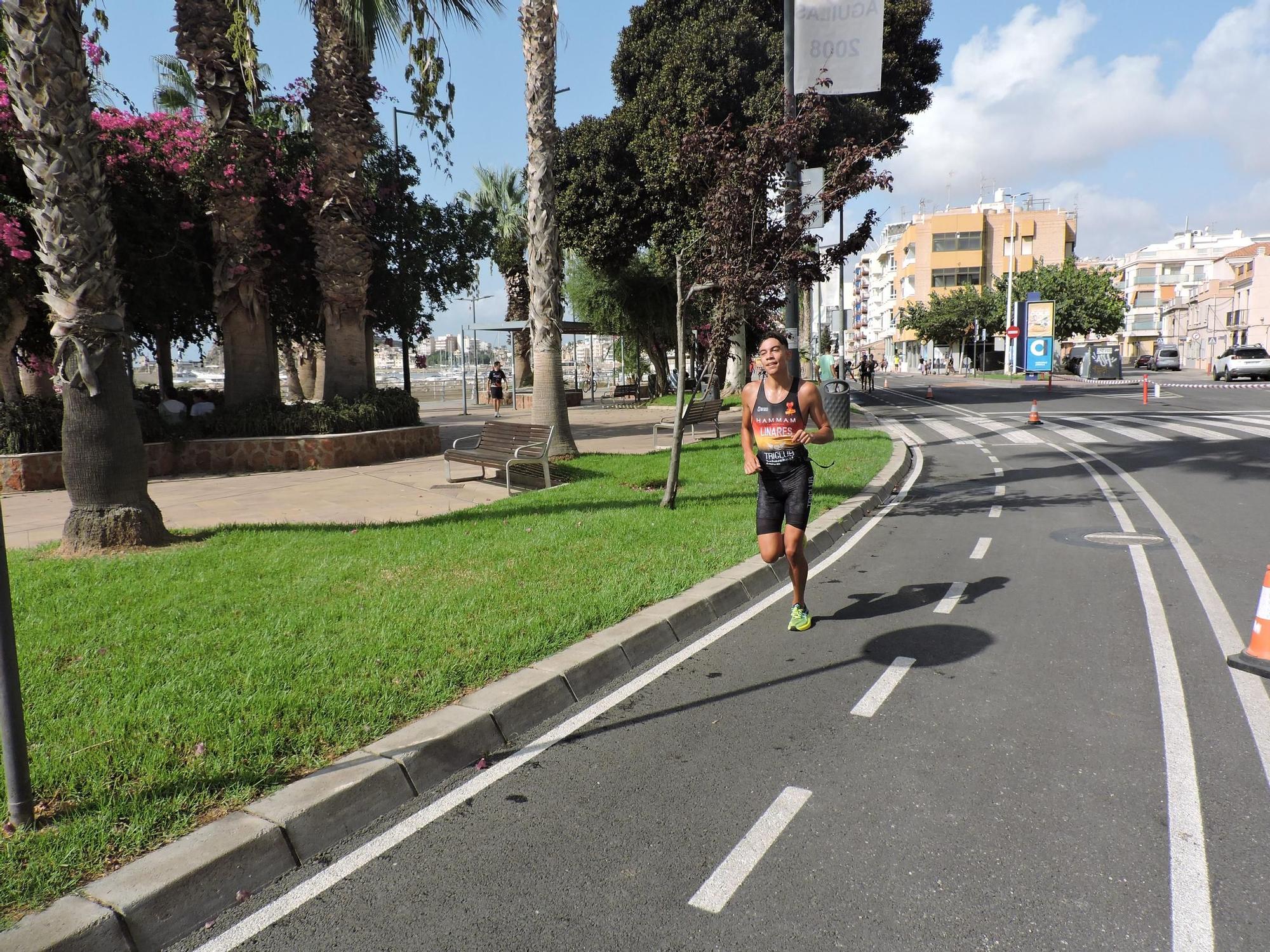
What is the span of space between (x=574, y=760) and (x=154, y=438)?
12117mm

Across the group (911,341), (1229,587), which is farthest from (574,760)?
(911,341)

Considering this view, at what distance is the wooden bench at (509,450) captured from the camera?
10836 mm

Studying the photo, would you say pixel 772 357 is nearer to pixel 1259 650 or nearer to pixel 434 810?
pixel 1259 650

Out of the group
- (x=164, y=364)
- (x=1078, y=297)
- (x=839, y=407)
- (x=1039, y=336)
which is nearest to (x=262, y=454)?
(x=164, y=364)

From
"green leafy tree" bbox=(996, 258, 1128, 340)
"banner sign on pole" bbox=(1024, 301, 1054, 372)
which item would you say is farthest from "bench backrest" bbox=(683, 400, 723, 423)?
"green leafy tree" bbox=(996, 258, 1128, 340)

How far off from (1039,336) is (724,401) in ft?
87.2

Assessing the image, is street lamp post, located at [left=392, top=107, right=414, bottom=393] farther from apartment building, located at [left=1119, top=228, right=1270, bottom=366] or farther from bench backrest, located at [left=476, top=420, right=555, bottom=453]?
apartment building, located at [left=1119, top=228, right=1270, bottom=366]

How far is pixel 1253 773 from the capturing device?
343 centimetres

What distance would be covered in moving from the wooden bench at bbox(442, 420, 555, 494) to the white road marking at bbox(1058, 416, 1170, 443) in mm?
11897

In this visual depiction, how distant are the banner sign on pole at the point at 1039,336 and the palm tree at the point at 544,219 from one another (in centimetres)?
3783

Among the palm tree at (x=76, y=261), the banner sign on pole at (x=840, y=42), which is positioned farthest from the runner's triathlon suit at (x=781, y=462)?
the banner sign on pole at (x=840, y=42)

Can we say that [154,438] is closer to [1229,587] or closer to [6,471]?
[6,471]

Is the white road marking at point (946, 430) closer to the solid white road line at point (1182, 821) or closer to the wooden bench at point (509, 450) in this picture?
the wooden bench at point (509, 450)

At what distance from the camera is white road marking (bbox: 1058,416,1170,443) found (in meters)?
16.2
